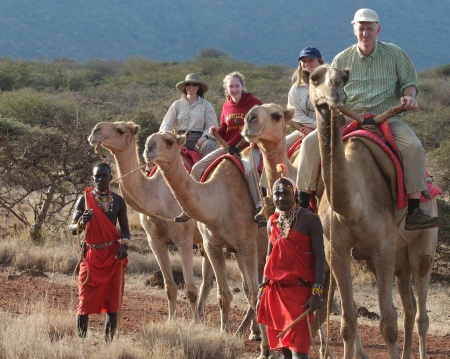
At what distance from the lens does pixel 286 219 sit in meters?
7.35

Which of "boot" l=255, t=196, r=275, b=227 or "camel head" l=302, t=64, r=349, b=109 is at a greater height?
"camel head" l=302, t=64, r=349, b=109

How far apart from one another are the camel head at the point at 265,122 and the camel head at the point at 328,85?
1502mm

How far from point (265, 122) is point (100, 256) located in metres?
2.09

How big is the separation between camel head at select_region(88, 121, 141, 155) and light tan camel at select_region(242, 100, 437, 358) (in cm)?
224

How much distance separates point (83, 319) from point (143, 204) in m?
2.34

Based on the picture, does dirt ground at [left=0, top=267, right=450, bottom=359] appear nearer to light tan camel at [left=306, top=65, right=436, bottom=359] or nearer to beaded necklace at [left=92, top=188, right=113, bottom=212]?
beaded necklace at [left=92, top=188, right=113, bottom=212]

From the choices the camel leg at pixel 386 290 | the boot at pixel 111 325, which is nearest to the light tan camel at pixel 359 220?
the camel leg at pixel 386 290

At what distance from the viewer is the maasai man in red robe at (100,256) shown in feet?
29.6

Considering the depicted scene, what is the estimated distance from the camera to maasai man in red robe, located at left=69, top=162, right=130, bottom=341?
9023 millimetres

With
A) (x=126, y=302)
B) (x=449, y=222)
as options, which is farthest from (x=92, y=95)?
(x=126, y=302)

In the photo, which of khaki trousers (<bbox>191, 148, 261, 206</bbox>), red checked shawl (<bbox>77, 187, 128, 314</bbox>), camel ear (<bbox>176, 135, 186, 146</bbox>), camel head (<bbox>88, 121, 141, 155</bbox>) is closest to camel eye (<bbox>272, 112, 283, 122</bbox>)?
khaki trousers (<bbox>191, 148, 261, 206</bbox>)

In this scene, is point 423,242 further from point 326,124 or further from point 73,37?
point 73,37

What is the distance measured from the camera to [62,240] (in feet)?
59.9

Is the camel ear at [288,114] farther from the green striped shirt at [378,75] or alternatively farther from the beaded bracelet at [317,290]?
the beaded bracelet at [317,290]
